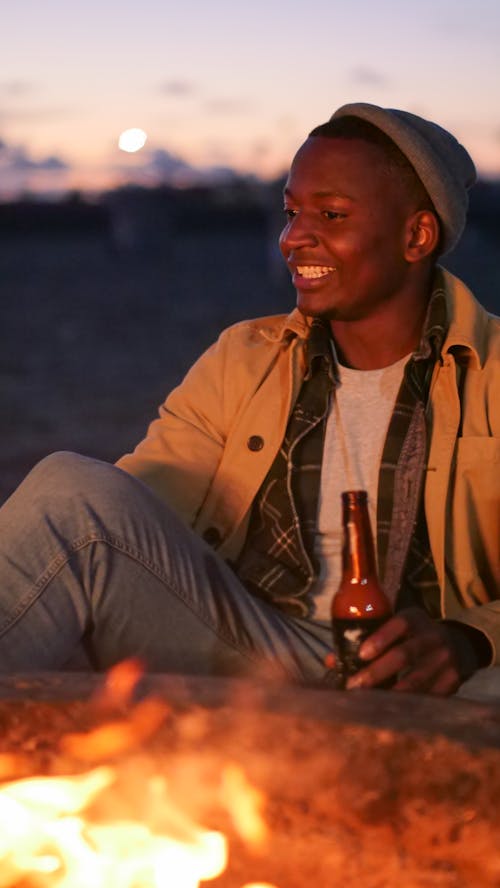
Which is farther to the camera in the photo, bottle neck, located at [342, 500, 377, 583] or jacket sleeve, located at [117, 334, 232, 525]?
jacket sleeve, located at [117, 334, 232, 525]

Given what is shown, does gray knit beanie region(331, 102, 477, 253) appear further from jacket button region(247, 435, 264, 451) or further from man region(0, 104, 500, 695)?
jacket button region(247, 435, 264, 451)

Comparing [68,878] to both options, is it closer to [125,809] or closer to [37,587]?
[125,809]

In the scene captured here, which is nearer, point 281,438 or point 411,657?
point 411,657

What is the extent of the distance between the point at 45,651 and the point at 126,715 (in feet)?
1.64

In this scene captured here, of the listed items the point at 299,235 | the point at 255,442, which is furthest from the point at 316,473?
the point at 299,235

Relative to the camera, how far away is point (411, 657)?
→ 3.08m

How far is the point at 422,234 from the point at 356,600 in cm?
114

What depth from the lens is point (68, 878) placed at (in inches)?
105

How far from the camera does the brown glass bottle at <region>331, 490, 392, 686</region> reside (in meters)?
3.02

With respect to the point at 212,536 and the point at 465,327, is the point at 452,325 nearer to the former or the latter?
the point at 465,327

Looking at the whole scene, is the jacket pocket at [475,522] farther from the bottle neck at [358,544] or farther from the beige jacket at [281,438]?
the bottle neck at [358,544]

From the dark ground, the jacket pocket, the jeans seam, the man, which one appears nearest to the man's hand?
the man

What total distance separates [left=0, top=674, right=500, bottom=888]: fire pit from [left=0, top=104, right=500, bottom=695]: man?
434 millimetres

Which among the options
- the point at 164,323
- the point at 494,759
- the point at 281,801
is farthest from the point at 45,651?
the point at 164,323
